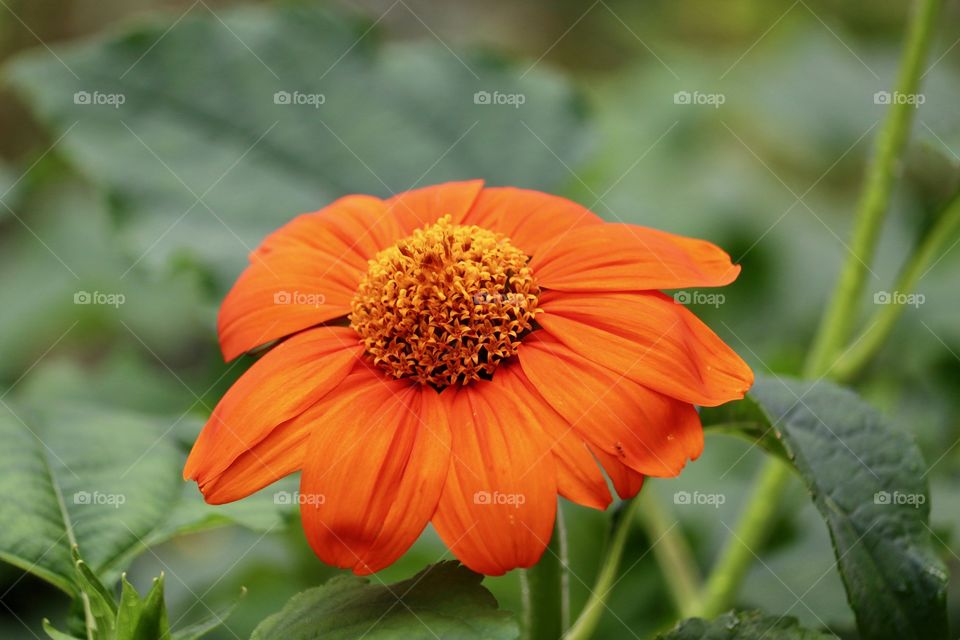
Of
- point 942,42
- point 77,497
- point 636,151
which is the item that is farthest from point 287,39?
point 942,42

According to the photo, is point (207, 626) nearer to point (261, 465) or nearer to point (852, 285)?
point (261, 465)

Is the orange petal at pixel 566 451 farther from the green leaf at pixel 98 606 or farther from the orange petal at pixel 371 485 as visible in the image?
the green leaf at pixel 98 606

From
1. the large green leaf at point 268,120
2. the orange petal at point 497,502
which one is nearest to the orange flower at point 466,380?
the orange petal at point 497,502

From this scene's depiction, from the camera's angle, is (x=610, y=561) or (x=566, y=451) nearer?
(x=566, y=451)

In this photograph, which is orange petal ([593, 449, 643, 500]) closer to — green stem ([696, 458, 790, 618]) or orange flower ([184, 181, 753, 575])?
orange flower ([184, 181, 753, 575])

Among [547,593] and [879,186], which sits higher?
[879,186]

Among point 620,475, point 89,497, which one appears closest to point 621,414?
point 620,475
